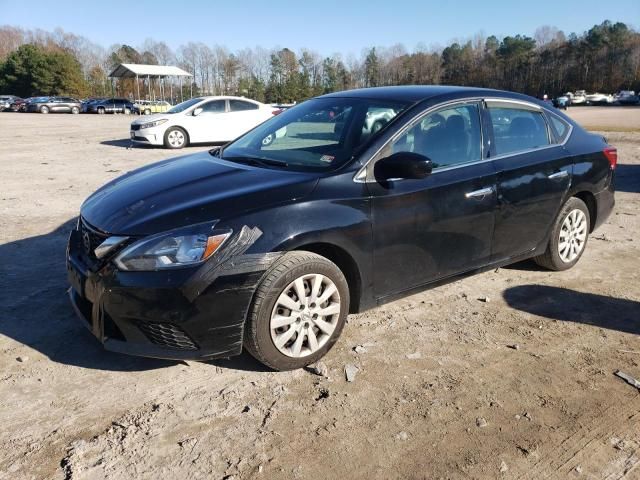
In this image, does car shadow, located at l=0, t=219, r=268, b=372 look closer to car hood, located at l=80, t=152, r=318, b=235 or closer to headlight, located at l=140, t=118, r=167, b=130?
car hood, located at l=80, t=152, r=318, b=235

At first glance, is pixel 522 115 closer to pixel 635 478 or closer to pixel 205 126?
pixel 635 478

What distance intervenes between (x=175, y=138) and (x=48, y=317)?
12545 millimetres

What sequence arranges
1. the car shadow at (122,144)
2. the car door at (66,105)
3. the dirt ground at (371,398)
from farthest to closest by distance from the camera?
the car door at (66,105)
the car shadow at (122,144)
the dirt ground at (371,398)

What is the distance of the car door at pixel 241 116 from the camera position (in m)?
16.8

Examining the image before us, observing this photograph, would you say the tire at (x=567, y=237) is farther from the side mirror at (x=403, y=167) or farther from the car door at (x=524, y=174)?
the side mirror at (x=403, y=167)

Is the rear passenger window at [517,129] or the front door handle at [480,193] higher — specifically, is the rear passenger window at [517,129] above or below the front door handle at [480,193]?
above

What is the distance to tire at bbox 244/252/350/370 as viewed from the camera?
3.17 m

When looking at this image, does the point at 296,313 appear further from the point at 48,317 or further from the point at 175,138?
the point at 175,138

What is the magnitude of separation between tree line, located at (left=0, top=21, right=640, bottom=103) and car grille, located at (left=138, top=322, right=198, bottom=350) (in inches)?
2438

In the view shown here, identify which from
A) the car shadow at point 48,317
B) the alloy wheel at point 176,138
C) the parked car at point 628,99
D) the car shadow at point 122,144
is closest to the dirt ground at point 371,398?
the car shadow at point 48,317

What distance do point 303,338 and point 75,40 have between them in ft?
375

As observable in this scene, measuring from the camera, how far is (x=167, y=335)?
309 centimetres

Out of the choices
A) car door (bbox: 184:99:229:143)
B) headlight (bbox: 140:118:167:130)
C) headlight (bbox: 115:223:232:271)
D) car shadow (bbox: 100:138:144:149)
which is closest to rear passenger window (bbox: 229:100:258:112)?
car door (bbox: 184:99:229:143)

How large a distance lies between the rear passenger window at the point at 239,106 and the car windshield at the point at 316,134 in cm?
1258
